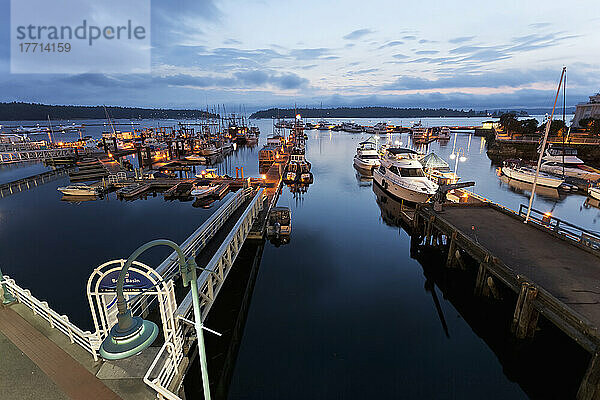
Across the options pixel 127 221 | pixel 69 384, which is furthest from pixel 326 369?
pixel 127 221

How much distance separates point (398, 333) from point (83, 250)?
2494 centimetres

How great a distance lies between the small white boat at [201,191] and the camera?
37.2 metres

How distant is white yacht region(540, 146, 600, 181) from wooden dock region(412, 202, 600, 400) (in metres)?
37.9

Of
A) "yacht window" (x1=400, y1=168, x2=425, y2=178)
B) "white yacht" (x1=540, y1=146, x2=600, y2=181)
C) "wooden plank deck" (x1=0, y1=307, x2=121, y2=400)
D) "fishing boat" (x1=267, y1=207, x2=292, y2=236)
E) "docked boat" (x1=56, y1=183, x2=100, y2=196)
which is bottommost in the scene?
"docked boat" (x1=56, y1=183, x2=100, y2=196)

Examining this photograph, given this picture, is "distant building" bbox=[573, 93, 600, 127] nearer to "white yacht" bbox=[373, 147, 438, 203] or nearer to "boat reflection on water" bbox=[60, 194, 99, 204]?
"white yacht" bbox=[373, 147, 438, 203]

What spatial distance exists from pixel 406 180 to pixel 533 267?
20.7 meters

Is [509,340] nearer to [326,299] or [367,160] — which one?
[326,299]

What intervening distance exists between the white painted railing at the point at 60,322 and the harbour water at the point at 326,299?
20.7 ft

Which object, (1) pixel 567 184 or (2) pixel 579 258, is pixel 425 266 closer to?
(2) pixel 579 258

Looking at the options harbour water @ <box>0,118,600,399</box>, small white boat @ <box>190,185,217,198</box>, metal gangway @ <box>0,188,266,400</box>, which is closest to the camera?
metal gangway @ <box>0,188,266,400</box>

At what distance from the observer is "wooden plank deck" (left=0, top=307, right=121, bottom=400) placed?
6.68 metres

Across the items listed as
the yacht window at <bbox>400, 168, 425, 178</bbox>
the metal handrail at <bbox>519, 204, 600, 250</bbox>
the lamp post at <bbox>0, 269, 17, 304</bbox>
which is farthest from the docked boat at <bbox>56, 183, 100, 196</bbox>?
the metal handrail at <bbox>519, 204, 600, 250</bbox>

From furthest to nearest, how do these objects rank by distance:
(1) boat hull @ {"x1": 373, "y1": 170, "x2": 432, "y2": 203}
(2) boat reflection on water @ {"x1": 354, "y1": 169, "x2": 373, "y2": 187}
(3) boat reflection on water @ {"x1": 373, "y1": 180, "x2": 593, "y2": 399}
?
1. (2) boat reflection on water @ {"x1": 354, "y1": 169, "x2": 373, "y2": 187}
2. (1) boat hull @ {"x1": 373, "y1": 170, "x2": 432, "y2": 203}
3. (3) boat reflection on water @ {"x1": 373, "y1": 180, "x2": 593, "y2": 399}

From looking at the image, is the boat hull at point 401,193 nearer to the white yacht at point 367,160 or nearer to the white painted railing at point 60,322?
the white yacht at point 367,160
